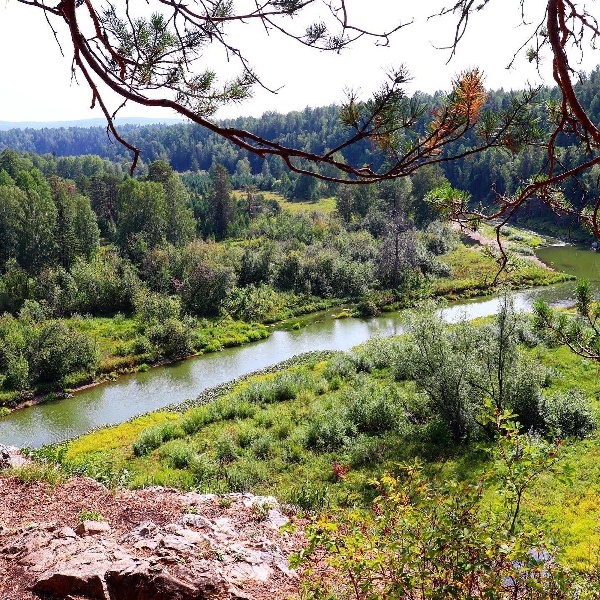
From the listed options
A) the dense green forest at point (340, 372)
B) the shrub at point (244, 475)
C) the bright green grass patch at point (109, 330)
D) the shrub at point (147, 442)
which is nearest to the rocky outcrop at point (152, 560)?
the dense green forest at point (340, 372)

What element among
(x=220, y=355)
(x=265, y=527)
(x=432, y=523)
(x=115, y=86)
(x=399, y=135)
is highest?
(x=115, y=86)

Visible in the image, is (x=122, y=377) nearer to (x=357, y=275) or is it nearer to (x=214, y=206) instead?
(x=357, y=275)

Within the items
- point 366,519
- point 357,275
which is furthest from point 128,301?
point 366,519

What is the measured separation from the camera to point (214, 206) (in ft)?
174

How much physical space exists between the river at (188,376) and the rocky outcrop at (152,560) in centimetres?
1057

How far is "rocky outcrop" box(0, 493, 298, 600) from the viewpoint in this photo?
180 inches

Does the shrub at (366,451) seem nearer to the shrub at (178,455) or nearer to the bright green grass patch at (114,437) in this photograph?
the shrub at (178,455)

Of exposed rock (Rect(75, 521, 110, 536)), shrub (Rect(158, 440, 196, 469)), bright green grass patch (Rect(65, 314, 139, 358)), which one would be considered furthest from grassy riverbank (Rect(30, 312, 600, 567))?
bright green grass patch (Rect(65, 314, 139, 358))

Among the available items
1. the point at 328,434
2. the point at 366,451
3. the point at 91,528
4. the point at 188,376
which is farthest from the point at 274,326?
the point at 91,528

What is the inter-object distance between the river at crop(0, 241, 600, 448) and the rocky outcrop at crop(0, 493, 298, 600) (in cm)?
1057

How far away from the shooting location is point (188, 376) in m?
25.7

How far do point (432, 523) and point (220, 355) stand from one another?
25.5 metres

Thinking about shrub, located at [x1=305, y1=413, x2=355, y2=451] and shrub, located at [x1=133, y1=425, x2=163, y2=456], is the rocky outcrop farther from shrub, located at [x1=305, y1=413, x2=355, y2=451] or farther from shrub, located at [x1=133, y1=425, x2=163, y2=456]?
shrub, located at [x1=133, y1=425, x2=163, y2=456]

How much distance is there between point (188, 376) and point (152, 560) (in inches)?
835
